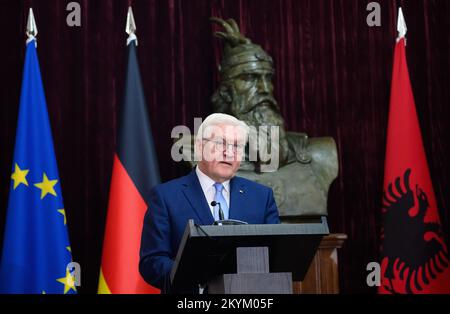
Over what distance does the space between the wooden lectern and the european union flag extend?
2.58 metres

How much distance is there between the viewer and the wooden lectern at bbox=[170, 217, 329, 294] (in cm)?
232

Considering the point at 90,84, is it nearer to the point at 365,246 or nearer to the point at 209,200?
the point at 365,246

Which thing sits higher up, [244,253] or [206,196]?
[206,196]

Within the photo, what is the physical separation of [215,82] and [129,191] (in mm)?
1252

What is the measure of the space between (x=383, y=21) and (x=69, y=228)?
285cm

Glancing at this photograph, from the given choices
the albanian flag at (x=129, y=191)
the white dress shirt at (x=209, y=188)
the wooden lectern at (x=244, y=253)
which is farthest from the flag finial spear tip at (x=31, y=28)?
the wooden lectern at (x=244, y=253)

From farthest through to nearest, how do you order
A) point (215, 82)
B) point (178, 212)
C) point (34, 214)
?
1. point (215, 82)
2. point (34, 214)
3. point (178, 212)

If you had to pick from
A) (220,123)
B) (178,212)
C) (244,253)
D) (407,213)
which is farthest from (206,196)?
(407,213)

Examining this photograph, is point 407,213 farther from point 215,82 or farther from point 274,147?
point 215,82

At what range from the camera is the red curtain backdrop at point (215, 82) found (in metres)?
5.77

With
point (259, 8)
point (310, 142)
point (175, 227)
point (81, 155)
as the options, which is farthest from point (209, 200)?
point (259, 8)

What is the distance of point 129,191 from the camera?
511cm

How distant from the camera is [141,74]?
5.90 metres

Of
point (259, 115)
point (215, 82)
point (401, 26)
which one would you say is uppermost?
point (401, 26)
